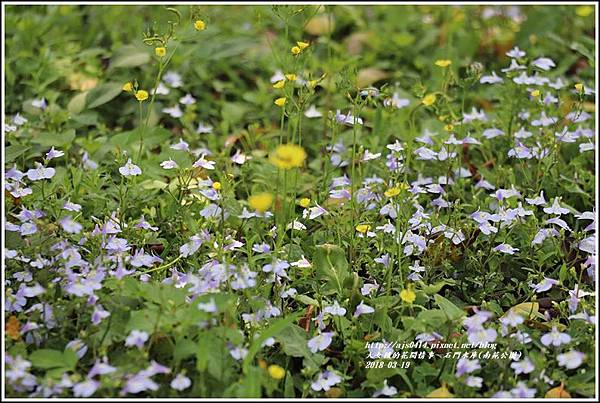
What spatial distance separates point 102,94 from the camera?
11.0 ft

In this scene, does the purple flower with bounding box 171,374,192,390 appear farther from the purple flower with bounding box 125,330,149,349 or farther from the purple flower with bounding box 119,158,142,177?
the purple flower with bounding box 119,158,142,177

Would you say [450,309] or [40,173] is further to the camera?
[40,173]

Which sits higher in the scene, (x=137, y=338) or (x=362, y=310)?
(x=137, y=338)

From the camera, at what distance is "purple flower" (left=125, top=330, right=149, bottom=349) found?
188 centimetres

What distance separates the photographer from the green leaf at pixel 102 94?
3311mm

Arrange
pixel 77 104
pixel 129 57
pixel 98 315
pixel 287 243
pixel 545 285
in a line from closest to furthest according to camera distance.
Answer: pixel 98 315, pixel 545 285, pixel 287 243, pixel 77 104, pixel 129 57

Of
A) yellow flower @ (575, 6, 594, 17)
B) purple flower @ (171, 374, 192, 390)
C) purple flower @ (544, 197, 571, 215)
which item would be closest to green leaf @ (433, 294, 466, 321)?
purple flower @ (544, 197, 571, 215)

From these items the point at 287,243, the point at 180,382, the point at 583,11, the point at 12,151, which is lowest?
the point at 583,11

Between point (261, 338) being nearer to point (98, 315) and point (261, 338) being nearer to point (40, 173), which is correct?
point (98, 315)

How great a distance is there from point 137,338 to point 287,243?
70 centimetres

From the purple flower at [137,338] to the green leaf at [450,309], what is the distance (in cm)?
68

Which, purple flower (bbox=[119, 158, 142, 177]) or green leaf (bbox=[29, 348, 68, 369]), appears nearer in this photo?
green leaf (bbox=[29, 348, 68, 369])

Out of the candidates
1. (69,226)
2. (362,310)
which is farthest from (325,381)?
(69,226)

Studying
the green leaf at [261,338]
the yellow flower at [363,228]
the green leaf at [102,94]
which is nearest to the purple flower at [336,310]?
the green leaf at [261,338]
